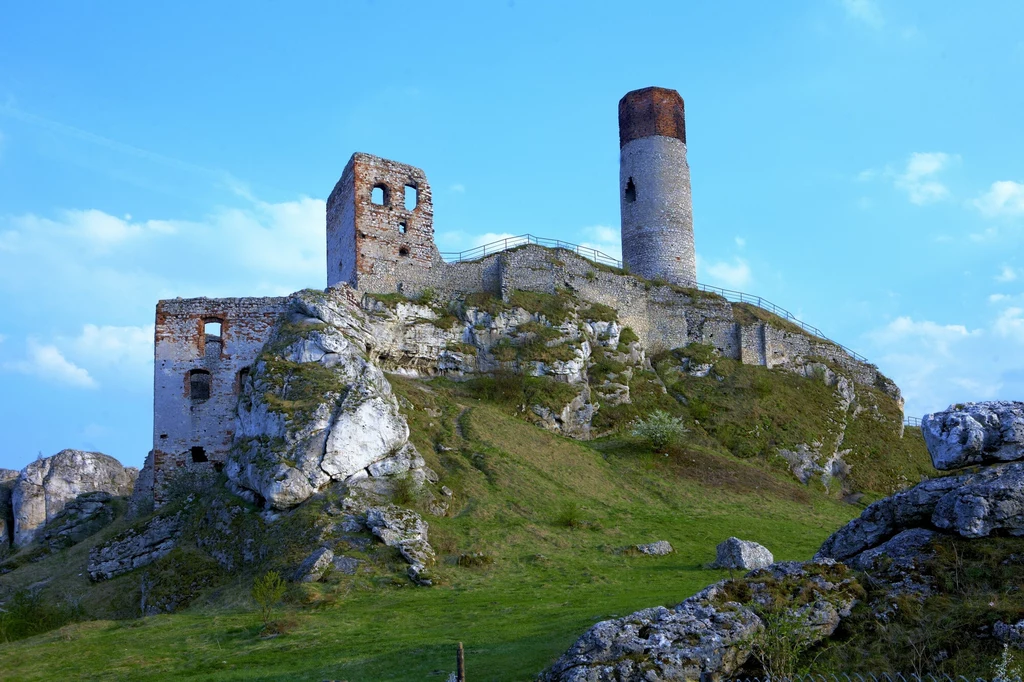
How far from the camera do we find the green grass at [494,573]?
18.0 m

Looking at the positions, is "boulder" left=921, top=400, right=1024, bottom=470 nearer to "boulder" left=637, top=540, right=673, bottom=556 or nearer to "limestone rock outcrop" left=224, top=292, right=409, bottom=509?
"boulder" left=637, top=540, right=673, bottom=556

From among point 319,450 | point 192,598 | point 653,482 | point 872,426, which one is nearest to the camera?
point 192,598

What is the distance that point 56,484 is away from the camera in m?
A: 45.6

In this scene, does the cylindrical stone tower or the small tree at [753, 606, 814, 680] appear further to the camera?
the cylindrical stone tower

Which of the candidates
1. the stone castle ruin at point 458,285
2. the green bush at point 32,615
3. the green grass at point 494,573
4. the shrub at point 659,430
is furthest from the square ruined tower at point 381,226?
the green bush at point 32,615

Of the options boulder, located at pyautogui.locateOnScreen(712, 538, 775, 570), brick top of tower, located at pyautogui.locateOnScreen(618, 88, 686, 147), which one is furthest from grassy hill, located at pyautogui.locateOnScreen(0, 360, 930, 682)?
brick top of tower, located at pyautogui.locateOnScreen(618, 88, 686, 147)

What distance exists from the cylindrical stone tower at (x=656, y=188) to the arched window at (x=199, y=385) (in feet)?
90.3

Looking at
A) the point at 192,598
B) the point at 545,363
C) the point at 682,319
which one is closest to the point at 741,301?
the point at 682,319

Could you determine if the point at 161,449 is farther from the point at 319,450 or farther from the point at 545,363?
the point at 545,363

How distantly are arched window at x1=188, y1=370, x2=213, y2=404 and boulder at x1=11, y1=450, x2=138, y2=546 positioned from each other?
480 inches

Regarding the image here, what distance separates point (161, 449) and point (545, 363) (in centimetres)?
1673

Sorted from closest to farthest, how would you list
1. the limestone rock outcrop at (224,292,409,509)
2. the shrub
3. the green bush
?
the green bush, the limestone rock outcrop at (224,292,409,509), the shrub

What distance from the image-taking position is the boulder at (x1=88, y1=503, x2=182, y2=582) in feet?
101

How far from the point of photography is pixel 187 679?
672 inches
